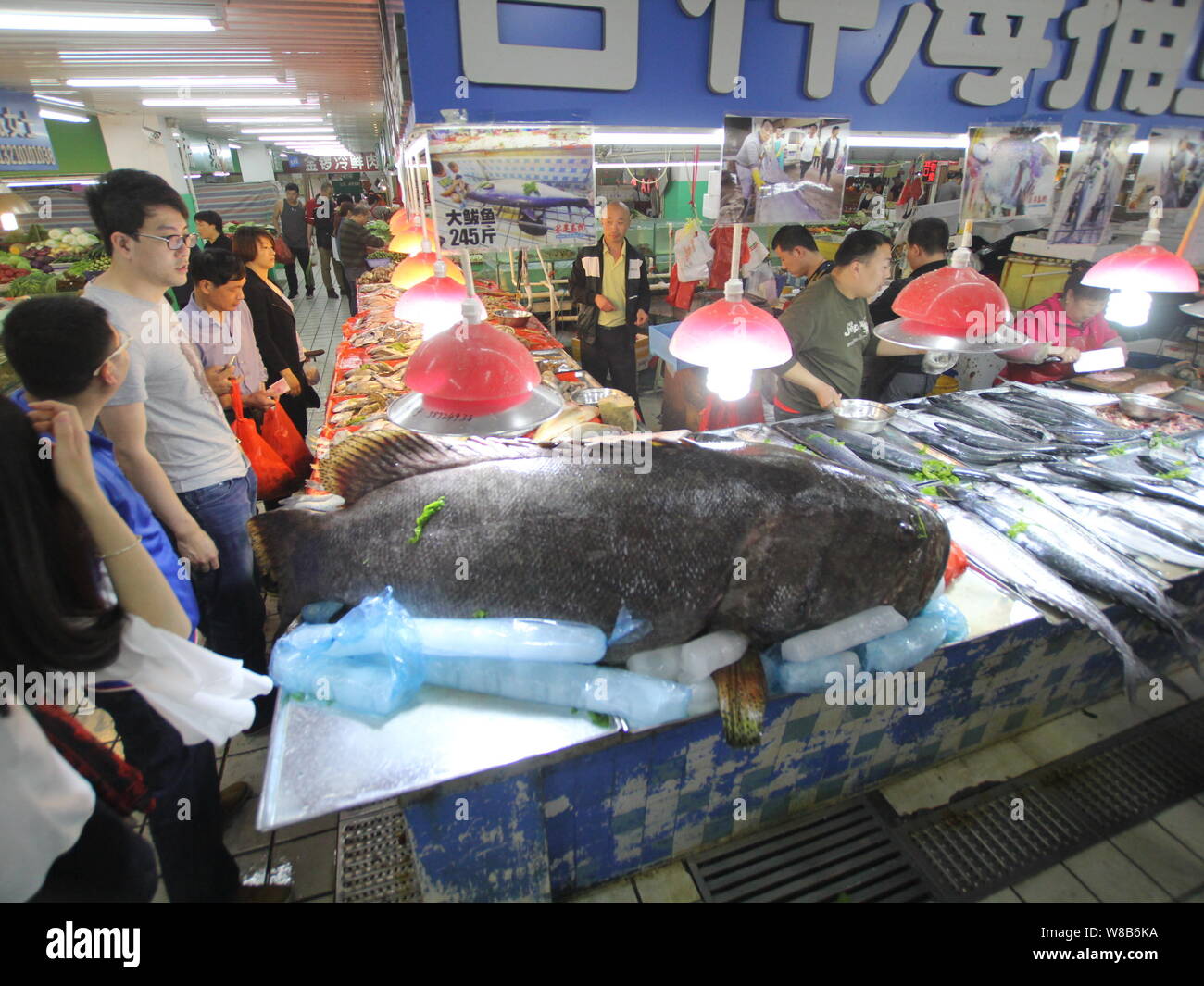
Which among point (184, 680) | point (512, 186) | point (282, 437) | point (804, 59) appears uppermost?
point (804, 59)

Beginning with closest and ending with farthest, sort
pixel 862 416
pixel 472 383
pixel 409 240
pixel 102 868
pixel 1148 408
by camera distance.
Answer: pixel 102 868, pixel 472 383, pixel 862 416, pixel 1148 408, pixel 409 240

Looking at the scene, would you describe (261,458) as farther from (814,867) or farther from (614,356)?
(614,356)

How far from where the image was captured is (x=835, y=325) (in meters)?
4.16

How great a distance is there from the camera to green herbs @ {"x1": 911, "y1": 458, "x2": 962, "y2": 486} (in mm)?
3572

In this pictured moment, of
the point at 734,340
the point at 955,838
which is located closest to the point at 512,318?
the point at 734,340

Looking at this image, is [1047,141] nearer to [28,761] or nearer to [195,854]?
[28,761]

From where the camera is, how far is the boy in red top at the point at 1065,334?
16.0 ft

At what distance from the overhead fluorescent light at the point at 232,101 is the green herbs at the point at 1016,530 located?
1410 cm

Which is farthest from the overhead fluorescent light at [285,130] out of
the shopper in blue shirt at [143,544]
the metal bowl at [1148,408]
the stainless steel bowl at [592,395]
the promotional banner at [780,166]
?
the metal bowl at [1148,408]

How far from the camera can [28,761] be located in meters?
1.46

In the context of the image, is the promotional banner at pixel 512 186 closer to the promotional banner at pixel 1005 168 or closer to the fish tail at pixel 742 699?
the fish tail at pixel 742 699

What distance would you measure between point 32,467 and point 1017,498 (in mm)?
4084

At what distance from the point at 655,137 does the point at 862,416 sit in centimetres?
212
